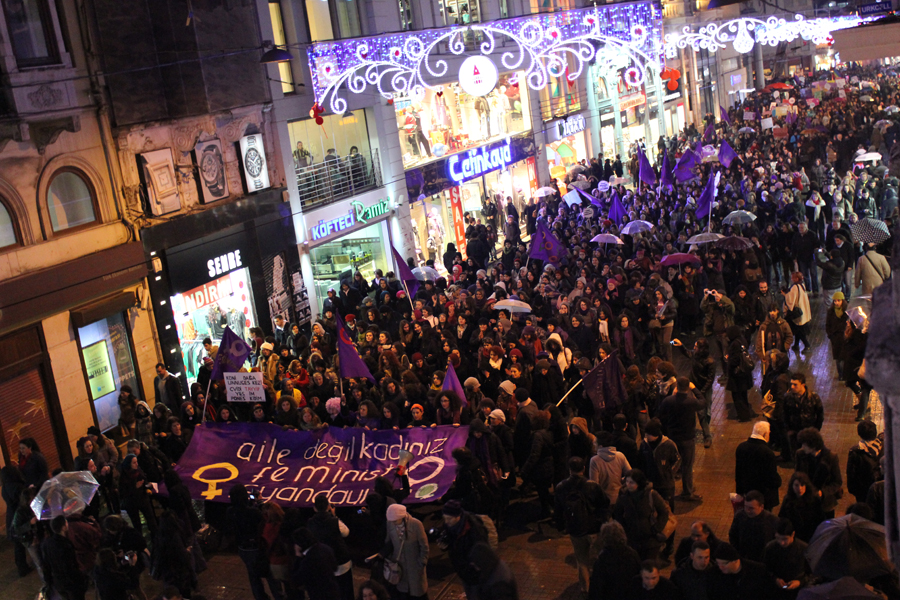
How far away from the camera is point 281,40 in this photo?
76.0 feet

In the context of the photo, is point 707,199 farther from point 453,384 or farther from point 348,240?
point 453,384

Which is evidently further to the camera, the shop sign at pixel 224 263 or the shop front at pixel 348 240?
the shop front at pixel 348 240

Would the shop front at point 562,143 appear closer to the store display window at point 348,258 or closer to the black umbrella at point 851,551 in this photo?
the store display window at point 348,258

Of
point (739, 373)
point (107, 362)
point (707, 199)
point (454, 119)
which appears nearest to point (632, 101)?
point (454, 119)

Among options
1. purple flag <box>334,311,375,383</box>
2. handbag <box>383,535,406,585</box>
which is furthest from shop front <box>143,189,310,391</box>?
handbag <box>383,535,406,585</box>

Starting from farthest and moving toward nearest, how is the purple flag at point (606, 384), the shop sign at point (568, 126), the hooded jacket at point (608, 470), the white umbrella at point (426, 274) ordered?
the shop sign at point (568, 126)
the white umbrella at point (426, 274)
the purple flag at point (606, 384)
the hooded jacket at point (608, 470)

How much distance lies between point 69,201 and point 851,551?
47.1 ft

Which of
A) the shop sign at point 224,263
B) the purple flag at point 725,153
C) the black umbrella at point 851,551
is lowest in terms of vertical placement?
the black umbrella at point 851,551

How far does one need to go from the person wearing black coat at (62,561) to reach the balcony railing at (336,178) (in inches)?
561

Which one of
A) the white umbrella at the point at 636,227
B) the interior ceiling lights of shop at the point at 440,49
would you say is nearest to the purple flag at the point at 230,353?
the white umbrella at the point at 636,227

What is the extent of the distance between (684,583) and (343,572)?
11.1ft

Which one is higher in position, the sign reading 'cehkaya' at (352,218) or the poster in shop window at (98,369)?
the sign reading 'cehkaya' at (352,218)

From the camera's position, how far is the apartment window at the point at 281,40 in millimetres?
22877

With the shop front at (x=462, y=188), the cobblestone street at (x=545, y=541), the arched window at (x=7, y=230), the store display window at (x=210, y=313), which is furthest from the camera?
the shop front at (x=462, y=188)
